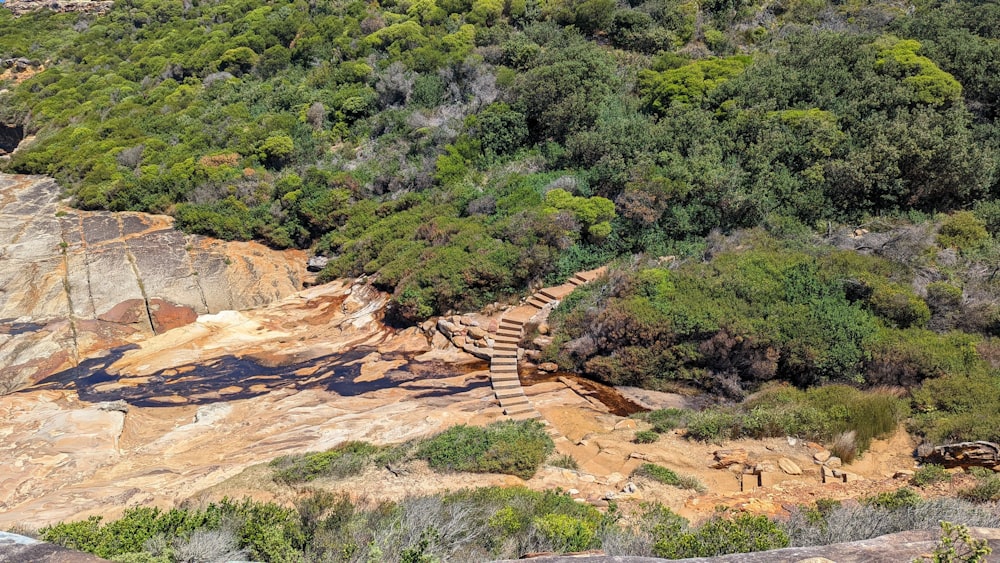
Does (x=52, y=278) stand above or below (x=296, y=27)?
below

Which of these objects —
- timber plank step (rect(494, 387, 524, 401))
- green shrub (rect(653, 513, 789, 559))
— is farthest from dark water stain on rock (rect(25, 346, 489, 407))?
green shrub (rect(653, 513, 789, 559))

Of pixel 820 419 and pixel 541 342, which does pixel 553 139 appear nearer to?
pixel 541 342

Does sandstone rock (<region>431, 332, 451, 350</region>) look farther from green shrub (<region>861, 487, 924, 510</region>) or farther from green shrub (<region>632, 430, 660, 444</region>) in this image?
green shrub (<region>861, 487, 924, 510</region>)

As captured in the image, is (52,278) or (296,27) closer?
(52,278)

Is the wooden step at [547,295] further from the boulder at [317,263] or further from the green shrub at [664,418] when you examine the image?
the boulder at [317,263]

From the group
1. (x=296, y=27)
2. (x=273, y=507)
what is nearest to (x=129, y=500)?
(x=273, y=507)

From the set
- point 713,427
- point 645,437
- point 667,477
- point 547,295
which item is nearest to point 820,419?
point 713,427

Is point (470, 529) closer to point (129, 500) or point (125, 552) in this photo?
point (125, 552)
